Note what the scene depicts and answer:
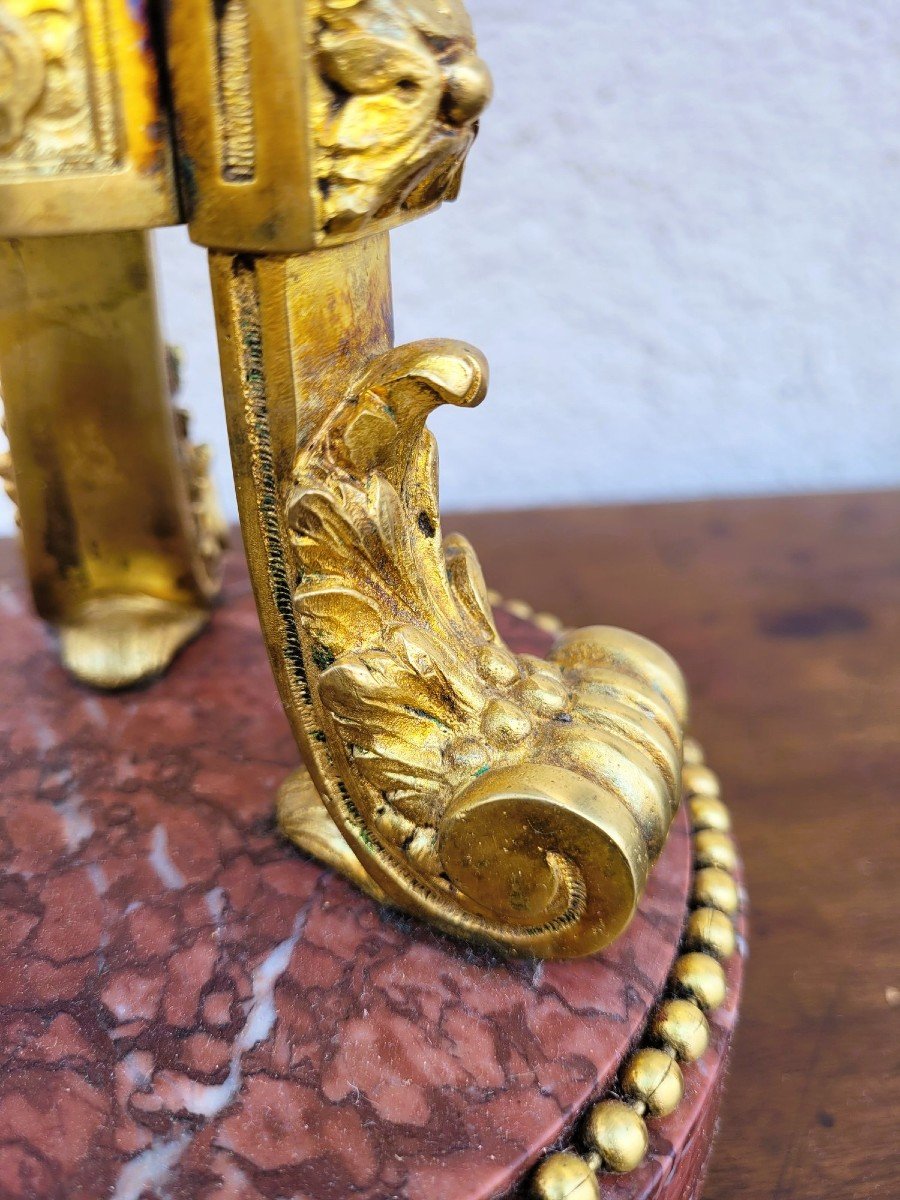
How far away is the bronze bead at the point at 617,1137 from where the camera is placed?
1.29 feet

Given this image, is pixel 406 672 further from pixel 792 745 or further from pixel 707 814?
pixel 792 745

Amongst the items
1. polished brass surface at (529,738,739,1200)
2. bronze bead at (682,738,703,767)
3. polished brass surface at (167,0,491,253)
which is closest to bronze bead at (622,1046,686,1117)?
polished brass surface at (529,738,739,1200)

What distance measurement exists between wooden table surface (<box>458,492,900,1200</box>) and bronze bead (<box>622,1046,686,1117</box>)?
10 cm

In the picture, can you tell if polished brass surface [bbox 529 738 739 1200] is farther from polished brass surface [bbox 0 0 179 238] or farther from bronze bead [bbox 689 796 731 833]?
polished brass surface [bbox 0 0 179 238]

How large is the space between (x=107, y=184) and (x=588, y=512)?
750mm

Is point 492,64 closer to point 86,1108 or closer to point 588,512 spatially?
point 588,512

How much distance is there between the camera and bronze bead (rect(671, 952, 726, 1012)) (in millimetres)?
460

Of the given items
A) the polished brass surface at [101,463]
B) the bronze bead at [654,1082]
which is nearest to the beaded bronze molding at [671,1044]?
the bronze bead at [654,1082]

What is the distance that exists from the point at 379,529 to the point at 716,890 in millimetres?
260

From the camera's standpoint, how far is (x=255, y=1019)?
0.42m

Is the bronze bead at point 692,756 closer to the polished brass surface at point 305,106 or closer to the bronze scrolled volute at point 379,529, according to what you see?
the bronze scrolled volute at point 379,529

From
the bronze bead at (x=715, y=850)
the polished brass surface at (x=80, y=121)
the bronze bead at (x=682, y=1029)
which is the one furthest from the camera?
the bronze bead at (x=715, y=850)

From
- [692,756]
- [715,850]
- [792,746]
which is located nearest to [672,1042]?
[715,850]

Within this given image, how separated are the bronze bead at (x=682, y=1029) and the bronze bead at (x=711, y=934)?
4cm
